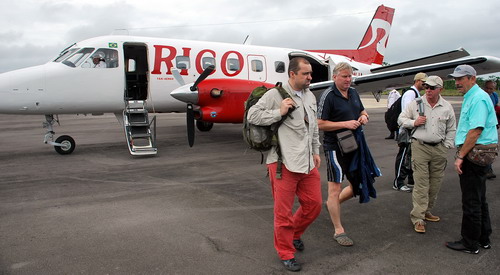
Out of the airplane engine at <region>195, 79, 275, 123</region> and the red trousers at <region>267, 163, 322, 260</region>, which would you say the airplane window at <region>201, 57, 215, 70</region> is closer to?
the airplane engine at <region>195, 79, 275, 123</region>

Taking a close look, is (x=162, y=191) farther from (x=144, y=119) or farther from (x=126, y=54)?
(x=126, y=54)

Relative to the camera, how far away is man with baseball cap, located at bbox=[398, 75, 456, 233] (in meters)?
3.87

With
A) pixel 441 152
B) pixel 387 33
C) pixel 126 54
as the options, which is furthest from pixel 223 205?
pixel 387 33

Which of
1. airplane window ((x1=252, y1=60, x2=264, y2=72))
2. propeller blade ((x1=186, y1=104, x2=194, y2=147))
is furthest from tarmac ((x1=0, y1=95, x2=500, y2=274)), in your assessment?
airplane window ((x1=252, y1=60, x2=264, y2=72))

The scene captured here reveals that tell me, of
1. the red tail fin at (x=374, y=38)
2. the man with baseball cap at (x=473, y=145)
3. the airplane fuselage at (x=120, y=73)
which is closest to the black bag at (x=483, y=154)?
the man with baseball cap at (x=473, y=145)

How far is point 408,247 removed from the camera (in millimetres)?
3562

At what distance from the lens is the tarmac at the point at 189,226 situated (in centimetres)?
320

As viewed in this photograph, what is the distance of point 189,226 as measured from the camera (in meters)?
4.14

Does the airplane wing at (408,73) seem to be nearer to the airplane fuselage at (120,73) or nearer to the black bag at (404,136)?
the airplane fuselage at (120,73)

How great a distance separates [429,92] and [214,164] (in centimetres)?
475

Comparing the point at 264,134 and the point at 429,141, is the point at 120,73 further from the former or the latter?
the point at 429,141

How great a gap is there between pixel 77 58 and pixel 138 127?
2.31m

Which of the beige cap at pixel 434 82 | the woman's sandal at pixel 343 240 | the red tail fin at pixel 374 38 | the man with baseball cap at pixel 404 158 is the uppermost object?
the red tail fin at pixel 374 38

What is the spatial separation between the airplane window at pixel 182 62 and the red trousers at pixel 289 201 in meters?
7.48
